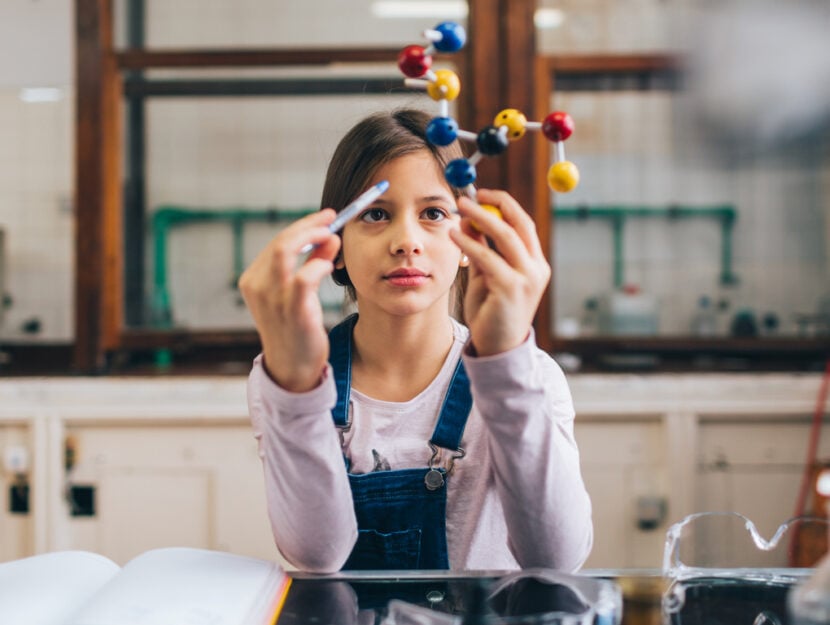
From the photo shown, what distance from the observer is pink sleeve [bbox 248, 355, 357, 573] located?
71cm

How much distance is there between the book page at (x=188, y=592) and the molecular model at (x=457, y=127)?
0.39 metres

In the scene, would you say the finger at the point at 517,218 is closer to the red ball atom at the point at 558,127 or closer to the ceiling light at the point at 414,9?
the red ball atom at the point at 558,127

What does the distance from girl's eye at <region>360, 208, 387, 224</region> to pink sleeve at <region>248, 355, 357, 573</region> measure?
0.22 m

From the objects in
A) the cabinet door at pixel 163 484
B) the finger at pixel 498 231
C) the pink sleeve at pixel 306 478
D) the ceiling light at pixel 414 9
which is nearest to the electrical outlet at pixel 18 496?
the cabinet door at pixel 163 484

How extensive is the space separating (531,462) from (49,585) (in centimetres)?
43

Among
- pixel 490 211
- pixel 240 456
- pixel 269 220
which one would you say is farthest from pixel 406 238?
pixel 269 220

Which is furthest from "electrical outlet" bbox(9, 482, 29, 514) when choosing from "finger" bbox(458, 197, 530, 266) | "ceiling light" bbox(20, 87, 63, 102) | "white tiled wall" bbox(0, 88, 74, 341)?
"finger" bbox(458, 197, 530, 266)

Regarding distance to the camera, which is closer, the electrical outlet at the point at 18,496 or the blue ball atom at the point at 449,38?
the blue ball atom at the point at 449,38

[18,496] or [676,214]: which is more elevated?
[676,214]

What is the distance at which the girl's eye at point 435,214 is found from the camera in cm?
91

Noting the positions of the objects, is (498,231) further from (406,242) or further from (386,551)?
(386,551)

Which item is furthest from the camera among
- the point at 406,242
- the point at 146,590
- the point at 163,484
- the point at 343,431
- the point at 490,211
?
the point at 163,484

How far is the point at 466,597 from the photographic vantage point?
65 cm

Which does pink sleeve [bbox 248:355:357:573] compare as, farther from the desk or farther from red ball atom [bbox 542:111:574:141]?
red ball atom [bbox 542:111:574:141]
